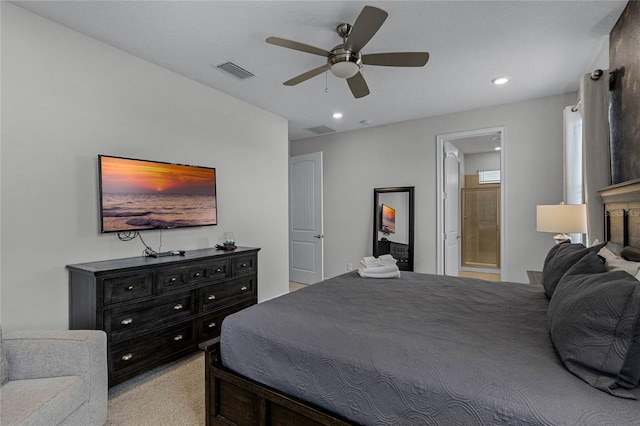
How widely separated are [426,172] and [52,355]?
4.49 meters

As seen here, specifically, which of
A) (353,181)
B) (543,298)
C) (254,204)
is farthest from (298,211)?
(543,298)

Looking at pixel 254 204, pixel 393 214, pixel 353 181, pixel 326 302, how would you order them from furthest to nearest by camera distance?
pixel 353 181
pixel 393 214
pixel 254 204
pixel 326 302

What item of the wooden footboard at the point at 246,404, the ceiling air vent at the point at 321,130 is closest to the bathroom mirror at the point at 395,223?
the ceiling air vent at the point at 321,130

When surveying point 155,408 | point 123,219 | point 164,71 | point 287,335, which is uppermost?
point 164,71

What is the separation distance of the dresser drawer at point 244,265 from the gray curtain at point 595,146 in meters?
3.06

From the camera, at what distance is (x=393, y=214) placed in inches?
196

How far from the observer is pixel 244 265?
3.32 meters

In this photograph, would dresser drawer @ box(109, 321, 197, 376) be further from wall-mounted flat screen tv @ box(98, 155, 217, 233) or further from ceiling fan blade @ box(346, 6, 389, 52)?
ceiling fan blade @ box(346, 6, 389, 52)

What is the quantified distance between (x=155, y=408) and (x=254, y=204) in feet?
8.20

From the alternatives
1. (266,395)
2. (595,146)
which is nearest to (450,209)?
(595,146)

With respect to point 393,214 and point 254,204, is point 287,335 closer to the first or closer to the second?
point 254,204

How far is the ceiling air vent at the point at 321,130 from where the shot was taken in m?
5.20

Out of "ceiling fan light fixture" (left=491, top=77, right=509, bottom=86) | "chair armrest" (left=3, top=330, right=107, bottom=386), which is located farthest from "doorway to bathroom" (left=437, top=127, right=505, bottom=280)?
"chair armrest" (left=3, top=330, right=107, bottom=386)

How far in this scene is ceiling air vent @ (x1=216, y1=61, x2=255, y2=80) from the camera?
299cm
